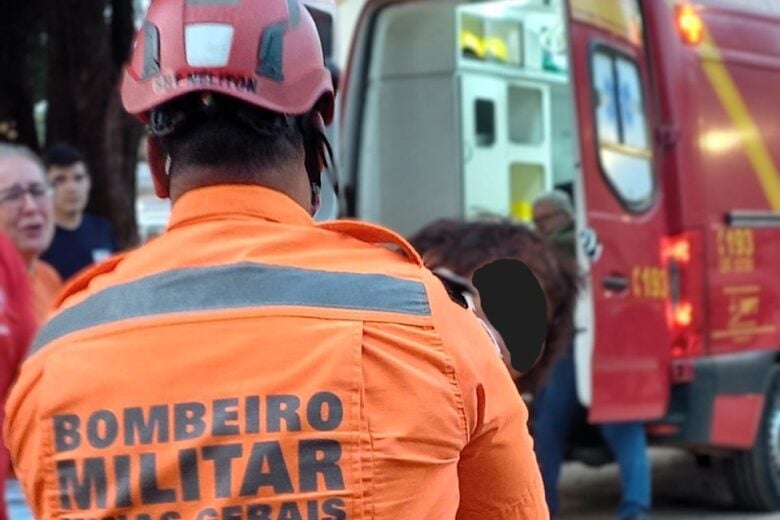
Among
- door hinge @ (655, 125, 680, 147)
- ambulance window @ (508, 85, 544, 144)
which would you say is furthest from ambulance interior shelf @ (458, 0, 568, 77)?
door hinge @ (655, 125, 680, 147)

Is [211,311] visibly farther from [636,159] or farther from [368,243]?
[636,159]

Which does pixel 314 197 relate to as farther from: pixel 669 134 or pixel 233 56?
pixel 669 134

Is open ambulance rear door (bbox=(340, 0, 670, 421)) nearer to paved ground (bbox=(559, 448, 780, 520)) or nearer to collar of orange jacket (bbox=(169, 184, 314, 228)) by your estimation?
paved ground (bbox=(559, 448, 780, 520))

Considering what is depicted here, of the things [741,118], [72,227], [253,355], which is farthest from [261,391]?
[741,118]

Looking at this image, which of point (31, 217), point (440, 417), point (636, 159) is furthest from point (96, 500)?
point (636, 159)

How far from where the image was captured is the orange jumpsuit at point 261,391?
4.75 feet

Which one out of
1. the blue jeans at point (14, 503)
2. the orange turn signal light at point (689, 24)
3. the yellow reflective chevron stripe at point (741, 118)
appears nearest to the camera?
the blue jeans at point (14, 503)

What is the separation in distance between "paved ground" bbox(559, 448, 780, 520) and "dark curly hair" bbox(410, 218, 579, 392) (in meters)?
4.32

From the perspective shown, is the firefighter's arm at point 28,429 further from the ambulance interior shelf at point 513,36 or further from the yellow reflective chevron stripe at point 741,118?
the ambulance interior shelf at point 513,36

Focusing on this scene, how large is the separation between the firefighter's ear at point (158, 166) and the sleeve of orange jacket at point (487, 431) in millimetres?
337

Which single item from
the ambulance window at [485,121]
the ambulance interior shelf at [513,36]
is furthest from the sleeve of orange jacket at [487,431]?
the ambulance window at [485,121]

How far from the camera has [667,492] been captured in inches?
326

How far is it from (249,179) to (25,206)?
324cm

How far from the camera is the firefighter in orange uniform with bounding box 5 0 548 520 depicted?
57.2 inches
